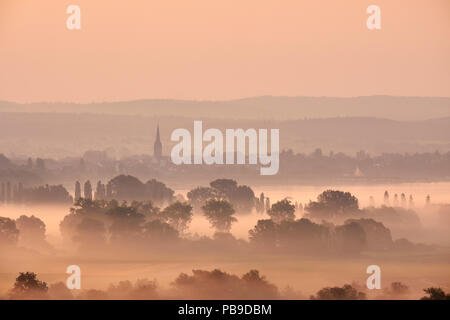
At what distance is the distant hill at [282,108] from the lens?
78.9ft

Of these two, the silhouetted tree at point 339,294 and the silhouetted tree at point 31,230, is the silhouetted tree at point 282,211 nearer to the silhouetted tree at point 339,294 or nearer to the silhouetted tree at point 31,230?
the silhouetted tree at point 339,294

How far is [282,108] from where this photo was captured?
24.6 m

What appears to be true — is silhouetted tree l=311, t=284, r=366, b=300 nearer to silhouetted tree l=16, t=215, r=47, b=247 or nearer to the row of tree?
the row of tree

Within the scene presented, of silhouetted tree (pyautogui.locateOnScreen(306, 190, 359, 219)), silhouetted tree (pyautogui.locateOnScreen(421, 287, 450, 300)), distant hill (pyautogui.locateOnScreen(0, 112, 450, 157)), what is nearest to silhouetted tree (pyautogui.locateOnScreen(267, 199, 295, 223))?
silhouetted tree (pyautogui.locateOnScreen(306, 190, 359, 219))

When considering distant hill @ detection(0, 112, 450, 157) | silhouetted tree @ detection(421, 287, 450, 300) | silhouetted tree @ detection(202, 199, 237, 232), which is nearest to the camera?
silhouetted tree @ detection(421, 287, 450, 300)

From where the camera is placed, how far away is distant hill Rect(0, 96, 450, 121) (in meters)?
24.0

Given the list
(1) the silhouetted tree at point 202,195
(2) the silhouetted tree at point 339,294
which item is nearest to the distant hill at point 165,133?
(1) the silhouetted tree at point 202,195

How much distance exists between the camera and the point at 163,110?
24.6 meters

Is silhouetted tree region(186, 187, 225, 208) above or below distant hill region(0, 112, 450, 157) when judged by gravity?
below

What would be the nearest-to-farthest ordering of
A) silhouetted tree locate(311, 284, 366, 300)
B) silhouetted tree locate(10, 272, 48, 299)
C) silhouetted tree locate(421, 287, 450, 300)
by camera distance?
silhouetted tree locate(421, 287, 450, 300) → silhouetted tree locate(10, 272, 48, 299) → silhouetted tree locate(311, 284, 366, 300)

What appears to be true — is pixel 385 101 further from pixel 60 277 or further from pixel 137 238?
pixel 60 277

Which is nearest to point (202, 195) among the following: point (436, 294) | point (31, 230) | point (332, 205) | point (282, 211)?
point (282, 211)
